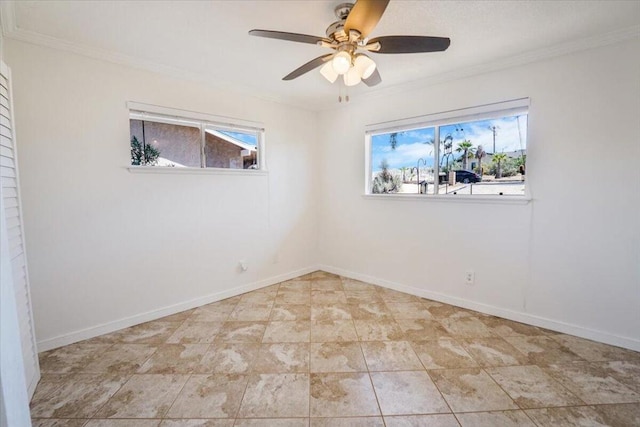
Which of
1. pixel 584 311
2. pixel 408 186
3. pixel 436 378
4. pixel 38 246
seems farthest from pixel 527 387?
pixel 38 246

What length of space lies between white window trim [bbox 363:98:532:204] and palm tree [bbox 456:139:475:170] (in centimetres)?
22

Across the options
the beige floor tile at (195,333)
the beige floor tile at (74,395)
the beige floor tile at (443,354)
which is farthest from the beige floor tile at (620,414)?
the beige floor tile at (74,395)

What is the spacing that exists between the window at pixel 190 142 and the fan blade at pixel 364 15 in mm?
1991

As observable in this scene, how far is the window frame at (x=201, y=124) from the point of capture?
2561 millimetres

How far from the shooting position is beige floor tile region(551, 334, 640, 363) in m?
2.03

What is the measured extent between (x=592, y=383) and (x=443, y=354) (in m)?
0.86

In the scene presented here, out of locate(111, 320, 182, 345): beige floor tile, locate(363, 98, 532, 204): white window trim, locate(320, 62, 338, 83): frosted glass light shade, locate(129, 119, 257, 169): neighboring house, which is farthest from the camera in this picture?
locate(129, 119, 257, 169): neighboring house

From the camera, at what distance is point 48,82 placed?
6.98 ft

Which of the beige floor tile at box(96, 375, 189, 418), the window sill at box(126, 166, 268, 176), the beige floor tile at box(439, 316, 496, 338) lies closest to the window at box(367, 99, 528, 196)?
the beige floor tile at box(439, 316, 496, 338)

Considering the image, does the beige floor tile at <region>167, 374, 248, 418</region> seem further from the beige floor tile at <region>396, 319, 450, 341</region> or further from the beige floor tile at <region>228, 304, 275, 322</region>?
the beige floor tile at <region>396, 319, 450, 341</region>

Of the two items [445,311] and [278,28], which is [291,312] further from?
[278,28]

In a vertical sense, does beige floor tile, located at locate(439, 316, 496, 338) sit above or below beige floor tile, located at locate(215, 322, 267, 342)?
above

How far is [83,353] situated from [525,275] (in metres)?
3.70

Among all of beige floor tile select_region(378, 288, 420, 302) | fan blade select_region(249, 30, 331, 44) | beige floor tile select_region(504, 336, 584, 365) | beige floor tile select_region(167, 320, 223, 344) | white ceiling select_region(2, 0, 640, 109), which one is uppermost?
white ceiling select_region(2, 0, 640, 109)
